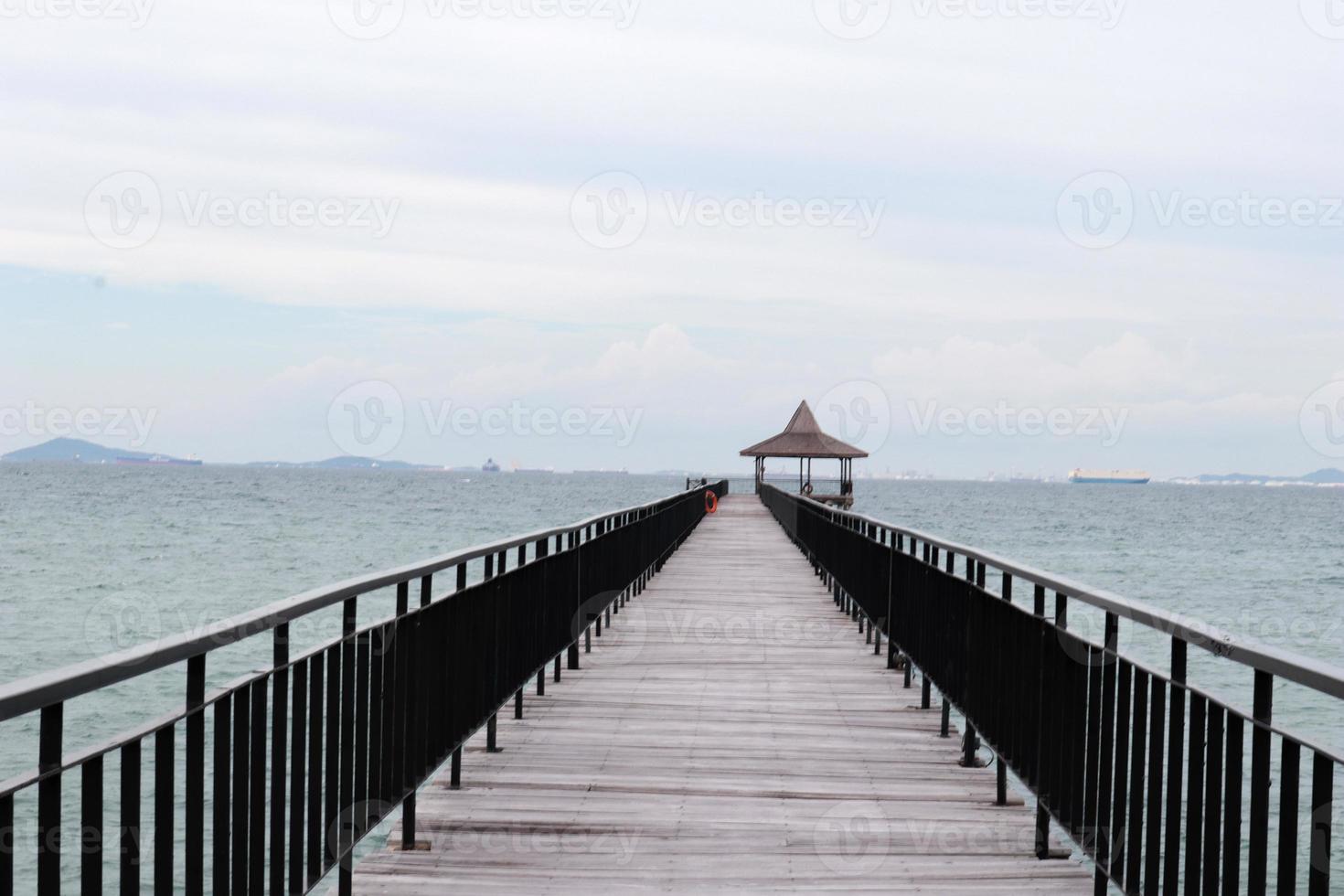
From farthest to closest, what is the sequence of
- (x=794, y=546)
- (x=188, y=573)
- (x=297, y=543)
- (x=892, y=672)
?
(x=297, y=543) < (x=188, y=573) < (x=794, y=546) < (x=892, y=672)

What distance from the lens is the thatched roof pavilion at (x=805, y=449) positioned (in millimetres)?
62344

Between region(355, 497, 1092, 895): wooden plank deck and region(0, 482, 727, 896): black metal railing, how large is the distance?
39cm

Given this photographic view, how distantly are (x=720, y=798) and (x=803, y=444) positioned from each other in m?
57.9

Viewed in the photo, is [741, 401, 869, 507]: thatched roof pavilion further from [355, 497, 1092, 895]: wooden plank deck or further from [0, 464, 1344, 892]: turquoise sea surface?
[355, 497, 1092, 895]: wooden plank deck

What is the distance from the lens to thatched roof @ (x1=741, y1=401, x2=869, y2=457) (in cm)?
6244

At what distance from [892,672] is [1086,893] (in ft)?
17.9

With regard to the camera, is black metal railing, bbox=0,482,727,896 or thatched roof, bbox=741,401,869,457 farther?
thatched roof, bbox=741,401,869,457

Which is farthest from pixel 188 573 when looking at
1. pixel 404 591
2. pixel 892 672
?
pixel 404 591

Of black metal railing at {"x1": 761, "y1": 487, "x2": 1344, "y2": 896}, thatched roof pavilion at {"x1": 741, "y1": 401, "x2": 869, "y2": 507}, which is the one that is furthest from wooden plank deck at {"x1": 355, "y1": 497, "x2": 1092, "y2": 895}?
thatched roof pavilion at {"x1": 741, "y1": 401, "x2": 869, "y2": 507}

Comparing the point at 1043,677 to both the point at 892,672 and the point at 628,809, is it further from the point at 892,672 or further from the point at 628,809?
the point at 892,672

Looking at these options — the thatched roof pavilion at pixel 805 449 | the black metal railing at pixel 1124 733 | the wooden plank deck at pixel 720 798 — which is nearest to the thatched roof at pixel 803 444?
the thatched roof pavilion at pixel 805 449

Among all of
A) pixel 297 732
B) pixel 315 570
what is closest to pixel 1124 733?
pixel 297 732

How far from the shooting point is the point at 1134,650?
30.6 meters

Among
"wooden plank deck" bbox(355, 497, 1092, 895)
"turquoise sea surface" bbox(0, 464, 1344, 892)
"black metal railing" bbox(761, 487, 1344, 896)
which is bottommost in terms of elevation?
"turquoise sea surface" bbox(0, 464, 1344, 892)
